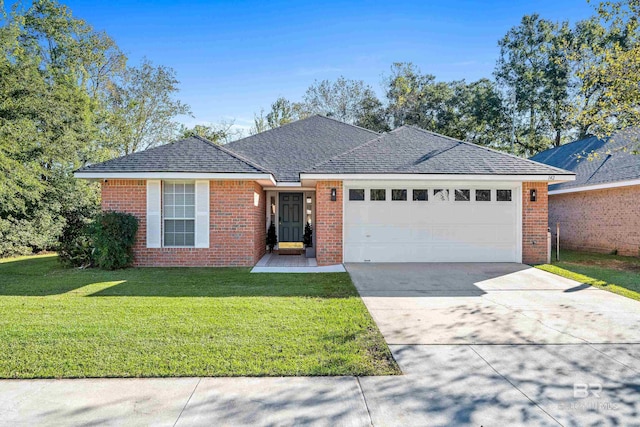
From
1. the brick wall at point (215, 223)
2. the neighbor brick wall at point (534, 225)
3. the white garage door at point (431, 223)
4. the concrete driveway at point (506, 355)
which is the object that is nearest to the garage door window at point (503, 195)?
the white garage door at point (431, 223)

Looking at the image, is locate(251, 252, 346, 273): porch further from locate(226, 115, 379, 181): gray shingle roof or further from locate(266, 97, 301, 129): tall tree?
locate(266, 97, 301, 129): tall tree

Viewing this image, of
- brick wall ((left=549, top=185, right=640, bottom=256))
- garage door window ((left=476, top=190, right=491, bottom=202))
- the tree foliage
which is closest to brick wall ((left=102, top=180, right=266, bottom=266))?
the tree foliage

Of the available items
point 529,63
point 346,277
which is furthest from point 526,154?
point 346,277

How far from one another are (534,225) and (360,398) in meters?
9.79

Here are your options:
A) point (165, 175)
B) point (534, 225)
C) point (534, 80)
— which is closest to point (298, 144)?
point (165, 175)

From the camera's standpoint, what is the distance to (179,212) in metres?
10.6

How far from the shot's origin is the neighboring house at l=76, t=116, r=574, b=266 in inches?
408

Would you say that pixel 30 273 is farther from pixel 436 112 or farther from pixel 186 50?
pixel 436 112

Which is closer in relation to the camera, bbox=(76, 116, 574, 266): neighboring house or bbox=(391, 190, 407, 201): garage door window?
bbox=(76, 116, 574, 266): neighboring house

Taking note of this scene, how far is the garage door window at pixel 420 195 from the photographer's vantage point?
1102 cm

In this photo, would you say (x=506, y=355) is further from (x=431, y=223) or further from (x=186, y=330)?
(x=431, y=223)

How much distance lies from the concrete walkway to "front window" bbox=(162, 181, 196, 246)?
7149 mm

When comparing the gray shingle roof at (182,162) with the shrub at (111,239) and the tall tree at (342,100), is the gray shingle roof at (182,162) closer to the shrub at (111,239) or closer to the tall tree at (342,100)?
the shrub at (111,239)

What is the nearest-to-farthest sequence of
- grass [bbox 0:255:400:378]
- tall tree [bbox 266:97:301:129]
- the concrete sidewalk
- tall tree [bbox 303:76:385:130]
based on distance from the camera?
1. the concrete sidewalk
2. grass [bbox 0:255:400:378]
3. tall tree [bbox 303:76:385:130]
4. tall tree [bbox 266:97:301:129]
